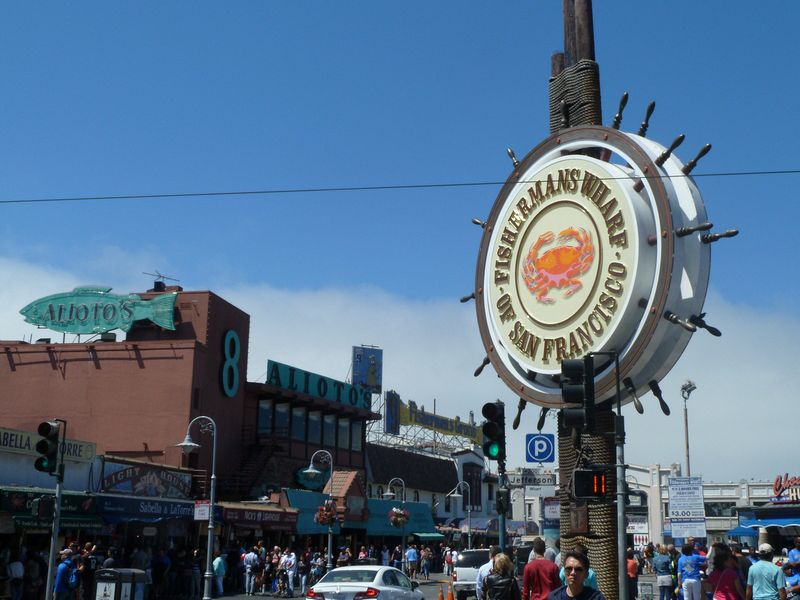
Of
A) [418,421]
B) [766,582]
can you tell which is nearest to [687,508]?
[766,582]

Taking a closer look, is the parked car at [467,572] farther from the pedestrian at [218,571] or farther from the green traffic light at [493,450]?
the green traffic light at [493,450]

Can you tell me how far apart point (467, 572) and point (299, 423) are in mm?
22879

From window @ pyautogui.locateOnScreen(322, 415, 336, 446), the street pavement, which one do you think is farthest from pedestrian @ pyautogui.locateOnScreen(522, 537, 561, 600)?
window @ pyautogui.locateOnScreen(322, 415, 336, 446)

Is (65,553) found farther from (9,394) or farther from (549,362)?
(9,394)

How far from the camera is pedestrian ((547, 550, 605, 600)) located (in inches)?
248

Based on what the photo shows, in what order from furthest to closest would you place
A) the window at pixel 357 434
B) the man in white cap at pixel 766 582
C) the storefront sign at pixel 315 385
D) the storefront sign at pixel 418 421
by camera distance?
the storefront sign at pixel 418 421 < the window at pixel 357 434 < the storefront sign at pixel 315 385 < the man in white cap at pixel 766 582

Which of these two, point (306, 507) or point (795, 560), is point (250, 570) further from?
point (795, 560)

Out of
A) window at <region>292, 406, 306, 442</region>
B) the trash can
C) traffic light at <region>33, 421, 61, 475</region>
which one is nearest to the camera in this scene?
traffic light at <region>33, 421, 61, 475</region>

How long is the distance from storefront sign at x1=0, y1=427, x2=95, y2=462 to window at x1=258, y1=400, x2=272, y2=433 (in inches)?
703

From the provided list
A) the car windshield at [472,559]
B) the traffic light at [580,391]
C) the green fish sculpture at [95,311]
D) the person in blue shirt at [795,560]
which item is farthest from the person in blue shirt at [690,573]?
the green fish sculpture at [95,311]

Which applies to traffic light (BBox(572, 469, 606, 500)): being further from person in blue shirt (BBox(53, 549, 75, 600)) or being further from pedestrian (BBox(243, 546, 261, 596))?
pedestrian (BBox(243, 546, 261, 596))

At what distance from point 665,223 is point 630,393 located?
3.14 meters

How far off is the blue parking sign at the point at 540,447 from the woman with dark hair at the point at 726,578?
26.6 feet

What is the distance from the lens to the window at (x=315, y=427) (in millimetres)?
53750
